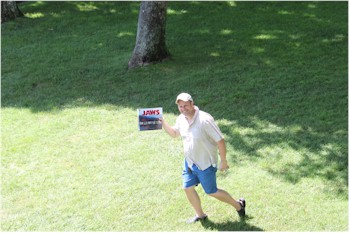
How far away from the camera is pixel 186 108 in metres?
5.97

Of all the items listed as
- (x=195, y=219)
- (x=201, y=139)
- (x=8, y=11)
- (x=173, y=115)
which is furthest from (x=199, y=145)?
(x=8, y=11)

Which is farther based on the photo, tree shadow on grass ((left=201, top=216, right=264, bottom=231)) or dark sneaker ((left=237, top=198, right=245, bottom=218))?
dark sneaker ((left=237, top=198, right=245, bottom=218))

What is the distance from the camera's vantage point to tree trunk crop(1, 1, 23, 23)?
16.1m

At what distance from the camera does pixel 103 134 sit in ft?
30.3

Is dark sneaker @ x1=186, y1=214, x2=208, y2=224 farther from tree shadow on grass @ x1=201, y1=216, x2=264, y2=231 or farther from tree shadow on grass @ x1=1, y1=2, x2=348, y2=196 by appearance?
tree shadow on grass @ x1=1, y1=2, x2=348, y2=196

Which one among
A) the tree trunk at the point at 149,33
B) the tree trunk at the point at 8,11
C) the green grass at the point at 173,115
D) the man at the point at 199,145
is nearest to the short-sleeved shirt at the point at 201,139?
the man at the point at 199,145

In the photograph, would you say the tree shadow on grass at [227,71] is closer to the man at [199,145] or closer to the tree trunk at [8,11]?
the tree trunk at [8,11]

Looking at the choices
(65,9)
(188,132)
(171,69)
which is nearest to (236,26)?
(171,69)

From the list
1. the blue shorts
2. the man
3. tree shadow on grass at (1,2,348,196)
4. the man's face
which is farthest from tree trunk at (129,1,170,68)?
the man's face

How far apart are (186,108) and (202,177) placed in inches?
29.4

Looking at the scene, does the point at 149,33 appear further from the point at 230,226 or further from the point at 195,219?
the point at 230,226

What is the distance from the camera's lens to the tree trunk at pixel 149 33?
12.1 metres

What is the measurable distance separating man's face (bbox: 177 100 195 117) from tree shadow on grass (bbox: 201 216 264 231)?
1302mm

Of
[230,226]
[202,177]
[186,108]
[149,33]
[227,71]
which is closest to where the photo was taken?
[186,108]
